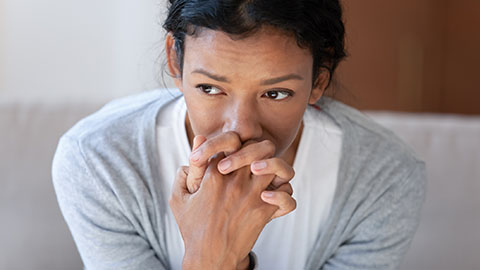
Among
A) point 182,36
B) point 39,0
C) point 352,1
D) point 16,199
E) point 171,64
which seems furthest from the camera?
point 352,1

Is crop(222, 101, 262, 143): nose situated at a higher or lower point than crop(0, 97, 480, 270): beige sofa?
higher

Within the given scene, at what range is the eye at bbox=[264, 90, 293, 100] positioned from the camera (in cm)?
96

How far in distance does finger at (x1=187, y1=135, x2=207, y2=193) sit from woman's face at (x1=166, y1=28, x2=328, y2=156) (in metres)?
0.05

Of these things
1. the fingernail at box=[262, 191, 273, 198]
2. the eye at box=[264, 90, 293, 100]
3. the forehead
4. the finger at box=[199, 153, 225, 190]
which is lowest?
the fingernail at box=[262, 191, 273, 198]

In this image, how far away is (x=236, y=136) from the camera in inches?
36.3

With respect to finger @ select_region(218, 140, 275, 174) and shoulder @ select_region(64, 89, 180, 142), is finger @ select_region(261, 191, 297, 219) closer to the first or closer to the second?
finger @ select_region(218, 140, 275, 174)

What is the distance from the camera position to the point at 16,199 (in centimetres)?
141

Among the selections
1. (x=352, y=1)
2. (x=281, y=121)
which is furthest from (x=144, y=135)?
(x=352, y=1)

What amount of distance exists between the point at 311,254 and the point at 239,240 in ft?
0.94

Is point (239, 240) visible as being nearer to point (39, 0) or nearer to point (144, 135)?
point (144, 135)

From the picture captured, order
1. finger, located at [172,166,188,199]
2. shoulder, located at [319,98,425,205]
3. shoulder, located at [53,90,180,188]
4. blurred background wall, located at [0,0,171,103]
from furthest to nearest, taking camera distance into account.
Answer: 1. blurred background wall, located at [0,0,171,103]
2. shoulder, located at [319,98,425,205]
3. shoulder, located at [53,90,180,188]
4. finger, located at [172,166,188,199]

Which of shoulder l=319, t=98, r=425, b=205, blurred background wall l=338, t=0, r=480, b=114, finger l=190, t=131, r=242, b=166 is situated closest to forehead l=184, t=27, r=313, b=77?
finger l=190, t=131, r=242, b=166

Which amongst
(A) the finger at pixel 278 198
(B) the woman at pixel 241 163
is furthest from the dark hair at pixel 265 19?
(A) the finger at pixel 278 198

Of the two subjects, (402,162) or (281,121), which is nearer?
(281,121)
